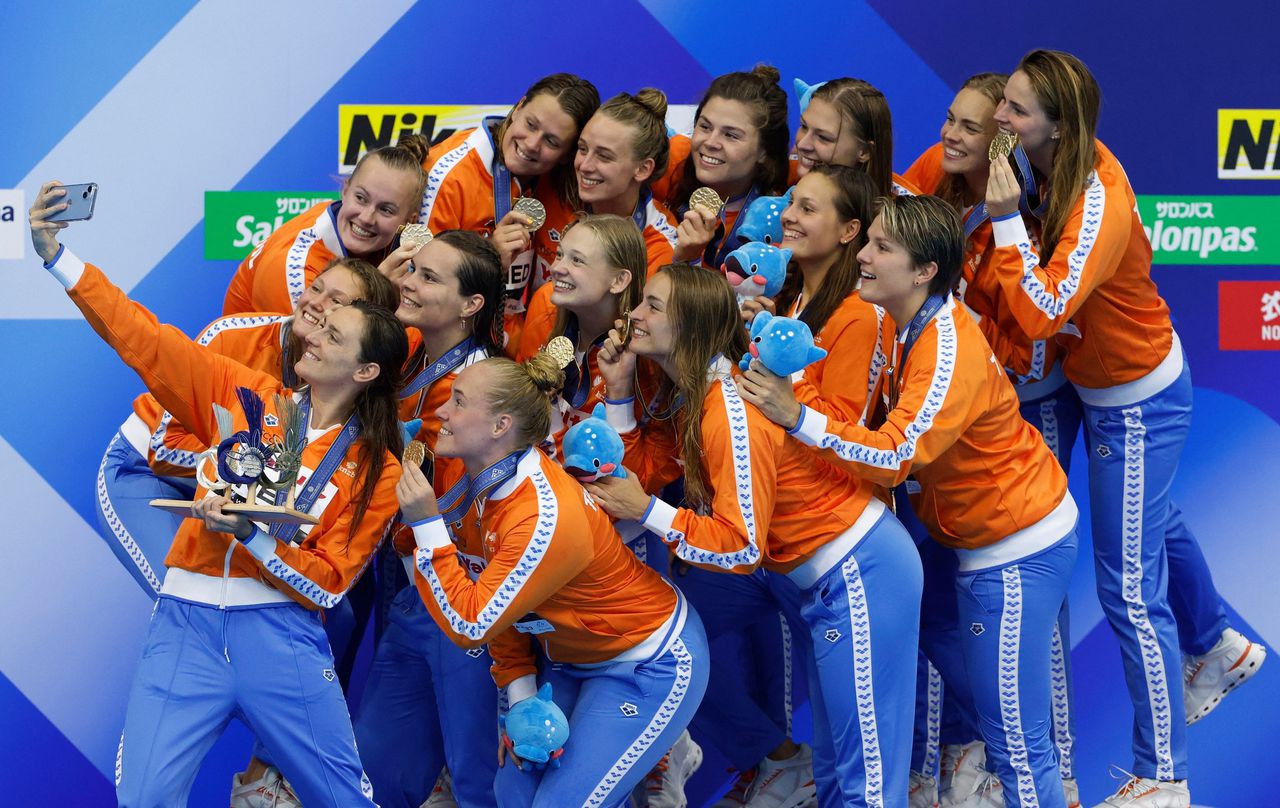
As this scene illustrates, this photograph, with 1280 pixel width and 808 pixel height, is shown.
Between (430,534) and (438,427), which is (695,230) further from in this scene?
(430,534)

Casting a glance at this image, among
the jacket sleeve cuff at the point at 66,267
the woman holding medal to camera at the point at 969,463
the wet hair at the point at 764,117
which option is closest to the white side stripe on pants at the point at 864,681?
the woman holding medal to camera at the point at 969,463

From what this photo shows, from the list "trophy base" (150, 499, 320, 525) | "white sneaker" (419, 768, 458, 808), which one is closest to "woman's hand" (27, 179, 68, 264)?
"trophy base" (150, 499, 320, 525)

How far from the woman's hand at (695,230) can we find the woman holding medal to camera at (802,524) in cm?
30

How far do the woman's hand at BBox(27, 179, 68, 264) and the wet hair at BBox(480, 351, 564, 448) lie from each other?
1.00 metres

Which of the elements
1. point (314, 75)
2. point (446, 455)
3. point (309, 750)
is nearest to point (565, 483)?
point (446, 455)

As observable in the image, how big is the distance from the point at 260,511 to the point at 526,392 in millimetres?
670

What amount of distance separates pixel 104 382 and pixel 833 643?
2.64m

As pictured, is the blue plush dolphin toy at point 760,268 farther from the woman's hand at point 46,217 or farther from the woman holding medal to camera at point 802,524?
the woman's hand at point 46,217

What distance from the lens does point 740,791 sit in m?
4.63

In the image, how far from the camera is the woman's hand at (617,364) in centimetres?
387

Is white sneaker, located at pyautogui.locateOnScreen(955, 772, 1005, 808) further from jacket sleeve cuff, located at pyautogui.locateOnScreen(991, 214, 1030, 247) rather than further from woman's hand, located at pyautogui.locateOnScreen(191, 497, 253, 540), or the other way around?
woman's hand, located at pyautogui.locateOnScreen(191, 497, 253, 540)

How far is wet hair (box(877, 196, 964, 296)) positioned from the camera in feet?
12.6

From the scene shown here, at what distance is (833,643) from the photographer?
3836 millimetres

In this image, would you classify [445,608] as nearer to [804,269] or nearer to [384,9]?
[804,269]
